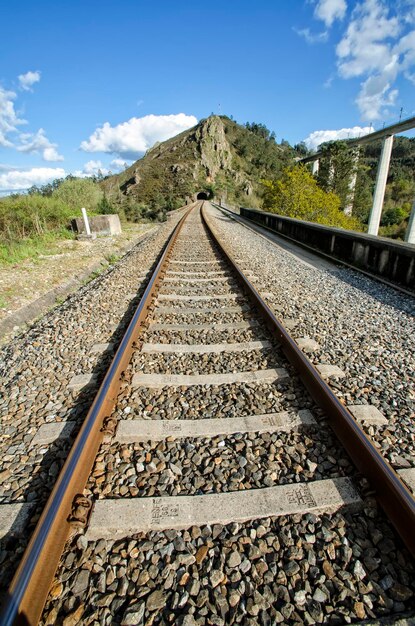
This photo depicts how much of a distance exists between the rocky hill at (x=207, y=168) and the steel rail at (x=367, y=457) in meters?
74.1

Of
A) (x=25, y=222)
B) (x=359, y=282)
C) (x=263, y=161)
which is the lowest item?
(x=359, y=282)

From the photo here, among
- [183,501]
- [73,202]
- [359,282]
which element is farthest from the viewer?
[73,202]

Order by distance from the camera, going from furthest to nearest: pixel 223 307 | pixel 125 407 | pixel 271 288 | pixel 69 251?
pixel 69 251 < pixel 271 288 < pixel 223 307 < pixel 125 407

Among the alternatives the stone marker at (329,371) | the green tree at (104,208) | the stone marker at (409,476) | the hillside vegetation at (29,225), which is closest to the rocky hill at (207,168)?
the green tree at (104,208)

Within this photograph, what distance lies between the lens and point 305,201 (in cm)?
2084

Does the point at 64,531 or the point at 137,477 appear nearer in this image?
the point at 64,531

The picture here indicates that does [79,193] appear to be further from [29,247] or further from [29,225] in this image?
[29,247]

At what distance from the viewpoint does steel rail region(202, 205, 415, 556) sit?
168 cm

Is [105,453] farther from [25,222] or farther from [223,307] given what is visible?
[25,222]

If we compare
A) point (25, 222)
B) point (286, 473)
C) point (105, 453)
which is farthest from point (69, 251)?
point (286, 473)

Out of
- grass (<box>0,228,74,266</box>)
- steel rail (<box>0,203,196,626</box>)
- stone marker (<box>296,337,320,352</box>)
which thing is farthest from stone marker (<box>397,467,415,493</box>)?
grass (<box>0,228,74,266</box>)

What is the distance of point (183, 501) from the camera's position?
189cm

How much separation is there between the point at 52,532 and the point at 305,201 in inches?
867

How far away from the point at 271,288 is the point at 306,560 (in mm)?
4745
